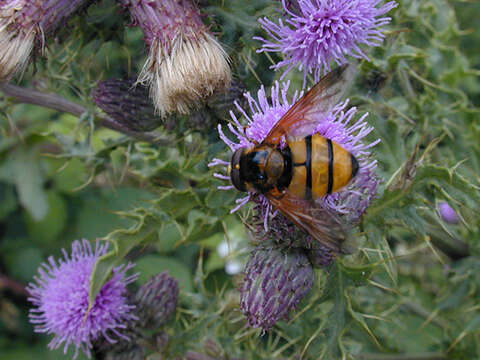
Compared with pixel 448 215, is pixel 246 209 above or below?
above

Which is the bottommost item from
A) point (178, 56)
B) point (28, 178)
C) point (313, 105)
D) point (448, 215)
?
point (448, 215)

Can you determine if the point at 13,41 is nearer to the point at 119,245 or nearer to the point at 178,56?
the point at 178,56

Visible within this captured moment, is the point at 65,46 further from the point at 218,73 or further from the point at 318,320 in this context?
the point at 318,320

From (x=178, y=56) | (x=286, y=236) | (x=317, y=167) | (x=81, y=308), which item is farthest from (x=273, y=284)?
(x=81, y=308)

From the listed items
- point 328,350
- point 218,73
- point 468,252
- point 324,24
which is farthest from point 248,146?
→ point 468,252

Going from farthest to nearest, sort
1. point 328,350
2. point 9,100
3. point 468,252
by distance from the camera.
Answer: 1. point 468,252
2. point 9,100
3. point 328,350

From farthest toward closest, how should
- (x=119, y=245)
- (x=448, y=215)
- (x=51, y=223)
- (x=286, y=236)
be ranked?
(x=51, y=223), (x=448, y=215), (x=119, y=245), (x=286, y=236)

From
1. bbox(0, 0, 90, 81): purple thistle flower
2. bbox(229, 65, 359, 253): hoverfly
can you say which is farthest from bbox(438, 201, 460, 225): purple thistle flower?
bbox(0, 0, 90, 81): purple thistle flower
